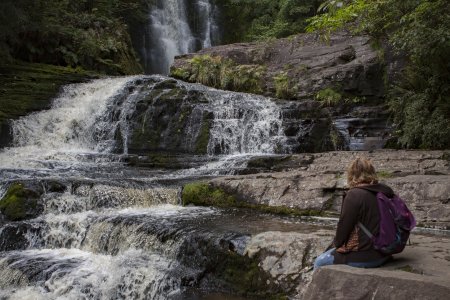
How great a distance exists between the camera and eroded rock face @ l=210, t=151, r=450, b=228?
7.53 meters

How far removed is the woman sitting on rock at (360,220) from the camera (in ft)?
13.1

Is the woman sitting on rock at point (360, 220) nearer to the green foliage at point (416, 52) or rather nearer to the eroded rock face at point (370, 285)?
the eroded rock face at point (370, 285)

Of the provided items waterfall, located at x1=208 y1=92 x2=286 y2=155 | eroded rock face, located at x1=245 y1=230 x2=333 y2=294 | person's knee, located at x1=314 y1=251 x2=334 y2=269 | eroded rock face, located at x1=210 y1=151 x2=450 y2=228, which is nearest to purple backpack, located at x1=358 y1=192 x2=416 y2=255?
person's knee, located at x1=314 y1=251 x2=334 y2=269

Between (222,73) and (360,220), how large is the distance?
15882mm

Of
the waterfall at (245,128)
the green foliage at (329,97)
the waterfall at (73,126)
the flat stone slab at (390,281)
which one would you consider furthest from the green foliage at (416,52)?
the waterfall at (73,126)

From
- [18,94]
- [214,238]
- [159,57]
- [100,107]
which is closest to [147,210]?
[214,238]

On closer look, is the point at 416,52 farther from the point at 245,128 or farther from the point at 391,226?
the point at 391,226

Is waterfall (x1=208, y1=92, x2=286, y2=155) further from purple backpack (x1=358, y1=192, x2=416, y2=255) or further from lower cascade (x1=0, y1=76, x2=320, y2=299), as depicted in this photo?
purple backpack (x1=358, y1=192, x2=416, y2=255)

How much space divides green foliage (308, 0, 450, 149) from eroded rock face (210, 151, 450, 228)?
7.49ft

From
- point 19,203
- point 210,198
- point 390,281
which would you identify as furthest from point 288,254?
point 19,203

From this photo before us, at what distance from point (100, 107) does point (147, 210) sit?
869cm

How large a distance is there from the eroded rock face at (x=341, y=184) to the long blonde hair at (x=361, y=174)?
3.70 metres

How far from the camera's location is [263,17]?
95.3ft

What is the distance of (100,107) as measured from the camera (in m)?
16.2
